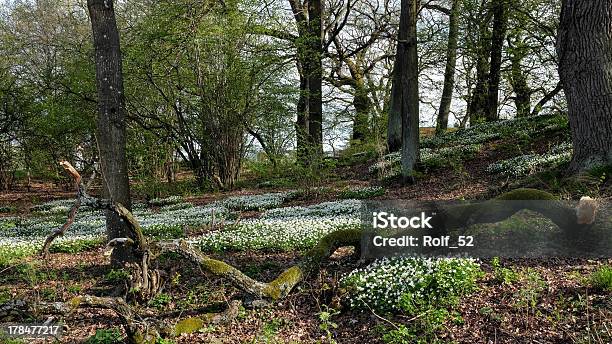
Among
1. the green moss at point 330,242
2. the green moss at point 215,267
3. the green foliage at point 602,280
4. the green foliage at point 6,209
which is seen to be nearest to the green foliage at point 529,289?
the green foliage at point 602,280

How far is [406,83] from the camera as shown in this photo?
1434 cm

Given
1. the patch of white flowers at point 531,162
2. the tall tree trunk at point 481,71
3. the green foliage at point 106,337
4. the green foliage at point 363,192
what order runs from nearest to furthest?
the green foliage at point 106,337, the patch of white flowers at point 531,162, the green foliage at point 363,192, the tall tree trunk at point 481,71

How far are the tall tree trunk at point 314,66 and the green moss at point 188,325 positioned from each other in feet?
53.6

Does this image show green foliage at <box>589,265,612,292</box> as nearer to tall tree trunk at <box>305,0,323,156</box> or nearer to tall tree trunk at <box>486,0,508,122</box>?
tall tree trunk at <box>305,0,323,156</box>

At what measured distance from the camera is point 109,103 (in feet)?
26.8

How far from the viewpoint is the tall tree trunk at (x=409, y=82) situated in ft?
46.3

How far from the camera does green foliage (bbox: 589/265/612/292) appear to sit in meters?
5.24

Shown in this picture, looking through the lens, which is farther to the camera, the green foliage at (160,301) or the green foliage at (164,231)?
the green foliage at (164,231)

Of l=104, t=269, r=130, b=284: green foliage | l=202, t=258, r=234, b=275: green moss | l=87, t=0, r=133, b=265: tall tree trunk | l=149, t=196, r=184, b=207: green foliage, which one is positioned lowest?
l=104, t=269, r=130, b=284: green foliage

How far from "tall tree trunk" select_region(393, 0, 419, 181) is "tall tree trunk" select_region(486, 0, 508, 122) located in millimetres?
7866

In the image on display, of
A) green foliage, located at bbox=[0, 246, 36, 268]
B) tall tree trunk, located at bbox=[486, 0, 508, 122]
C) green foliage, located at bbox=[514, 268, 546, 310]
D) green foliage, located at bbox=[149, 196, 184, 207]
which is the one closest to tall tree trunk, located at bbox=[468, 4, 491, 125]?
tall tree trunk, located at bbox=[486, 0, 508, 122]

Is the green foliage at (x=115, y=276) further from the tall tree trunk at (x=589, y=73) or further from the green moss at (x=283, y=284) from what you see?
the tall tree trunk at (x=589, y=73)

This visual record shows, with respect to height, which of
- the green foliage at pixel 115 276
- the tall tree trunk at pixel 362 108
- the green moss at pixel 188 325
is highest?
the tall tree trunk at pixel 362 108

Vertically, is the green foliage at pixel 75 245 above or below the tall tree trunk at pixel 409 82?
below
